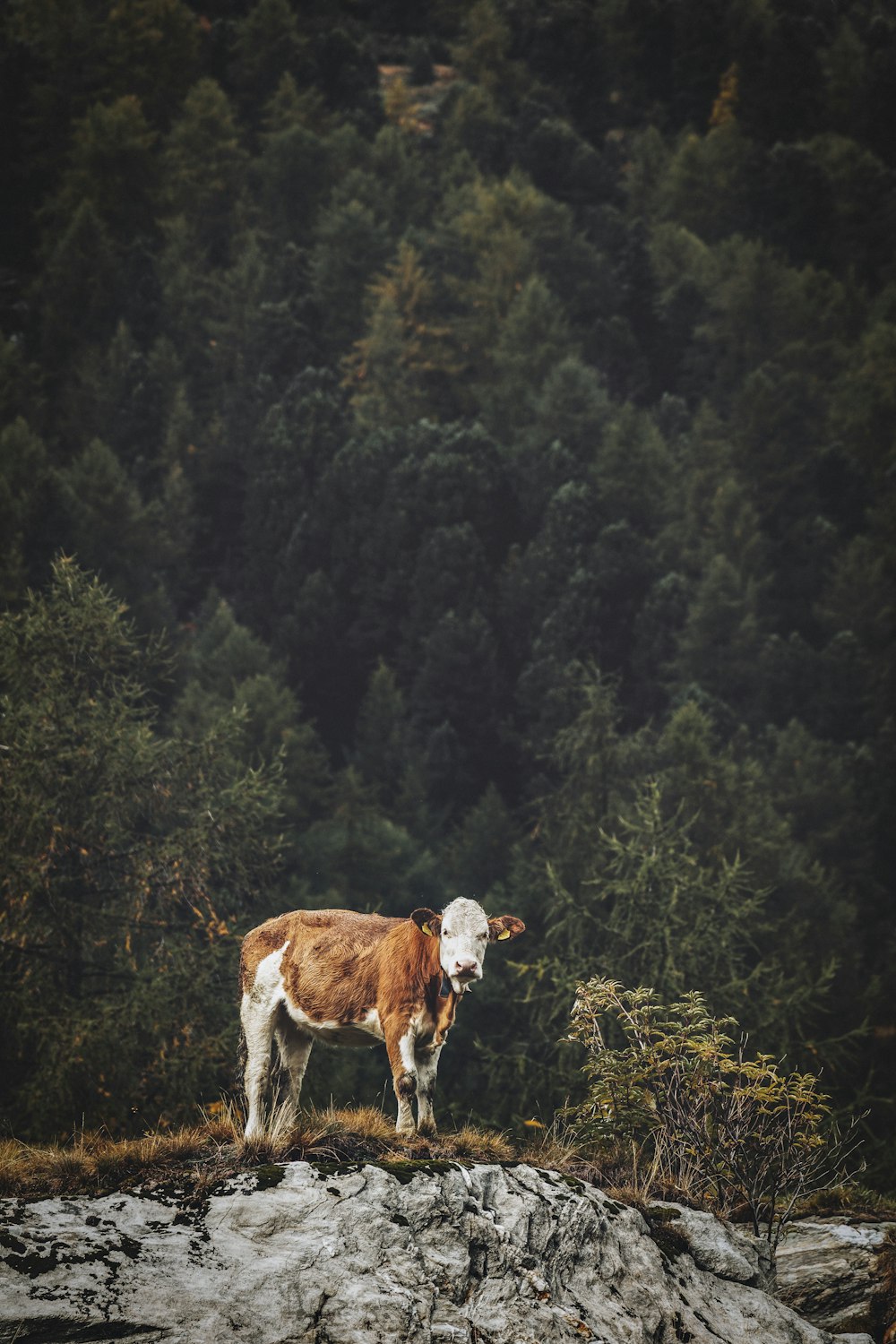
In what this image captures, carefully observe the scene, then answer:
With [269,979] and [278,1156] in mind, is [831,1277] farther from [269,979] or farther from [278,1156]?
[269,979]

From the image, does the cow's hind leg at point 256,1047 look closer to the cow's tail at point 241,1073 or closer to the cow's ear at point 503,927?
the cow's tail at point 241,1073

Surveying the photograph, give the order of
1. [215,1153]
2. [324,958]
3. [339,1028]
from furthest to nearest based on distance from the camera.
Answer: [324,958] < [339,1028] < [215,1153]

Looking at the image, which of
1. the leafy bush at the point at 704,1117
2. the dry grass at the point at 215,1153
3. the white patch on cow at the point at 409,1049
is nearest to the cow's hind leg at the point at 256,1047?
the dry grass at the point at 215,1153

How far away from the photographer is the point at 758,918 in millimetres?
39844

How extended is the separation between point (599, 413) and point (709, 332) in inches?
631

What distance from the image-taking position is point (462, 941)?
38.8 ft

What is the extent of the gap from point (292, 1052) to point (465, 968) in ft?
7.06

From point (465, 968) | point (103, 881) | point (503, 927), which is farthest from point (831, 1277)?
point (103, 881)

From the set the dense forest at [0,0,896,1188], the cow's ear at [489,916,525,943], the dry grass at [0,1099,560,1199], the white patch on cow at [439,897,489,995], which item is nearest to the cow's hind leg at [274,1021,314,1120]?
the dry grass at [0,1099,560,1199]

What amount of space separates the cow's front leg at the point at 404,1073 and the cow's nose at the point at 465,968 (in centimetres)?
79

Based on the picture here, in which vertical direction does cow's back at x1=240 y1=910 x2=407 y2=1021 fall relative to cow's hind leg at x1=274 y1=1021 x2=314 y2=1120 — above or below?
above

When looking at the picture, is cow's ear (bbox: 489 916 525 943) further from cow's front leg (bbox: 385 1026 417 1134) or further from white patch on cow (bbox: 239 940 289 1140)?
white patch on cow (bbox: 239 940 289 1140)

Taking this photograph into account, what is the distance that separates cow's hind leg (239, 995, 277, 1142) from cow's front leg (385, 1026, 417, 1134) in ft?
3.70

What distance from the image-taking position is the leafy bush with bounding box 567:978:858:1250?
1248 centimetres
